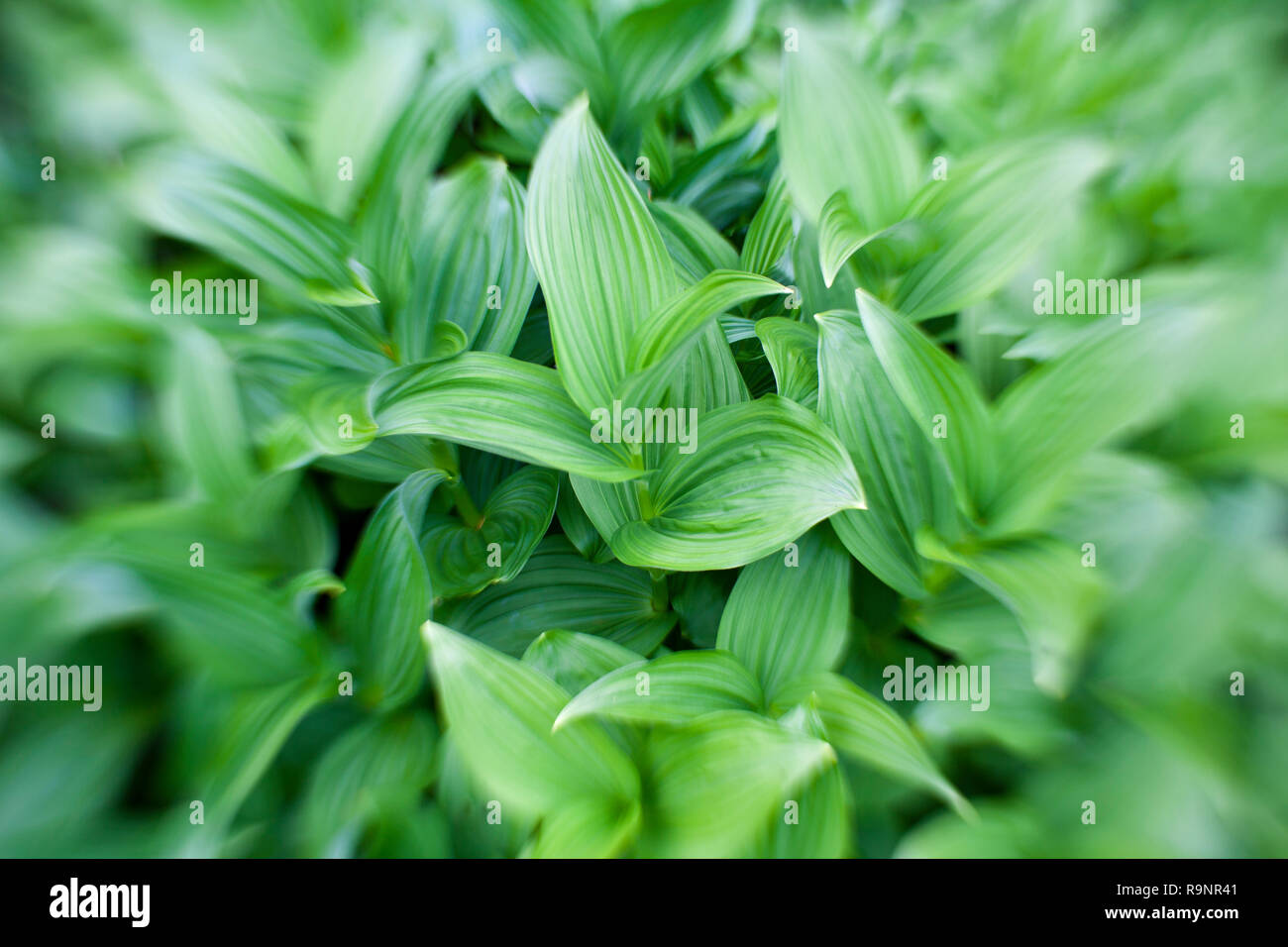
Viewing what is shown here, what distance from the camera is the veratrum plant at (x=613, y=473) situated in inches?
16.2

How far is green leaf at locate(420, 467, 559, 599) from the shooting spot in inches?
19.7

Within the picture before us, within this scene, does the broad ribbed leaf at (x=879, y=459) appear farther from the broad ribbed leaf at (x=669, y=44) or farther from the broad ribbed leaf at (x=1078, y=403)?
the broad ribbed leaf at (x=669, y=44)

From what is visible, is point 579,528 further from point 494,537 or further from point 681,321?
point 681,321

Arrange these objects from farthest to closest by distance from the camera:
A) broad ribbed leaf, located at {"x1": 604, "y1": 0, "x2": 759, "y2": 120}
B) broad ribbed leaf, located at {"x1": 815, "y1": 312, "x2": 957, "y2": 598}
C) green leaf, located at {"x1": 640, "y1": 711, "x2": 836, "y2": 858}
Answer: broad ribbed leaf, located at {"x1": 604, "y1": 0, "x2": 759, "y2": 120}
broad ribbed leaf, located at {"x1": 815, "y1": 312, "x2": 957, "y2": 598}
green leaf, located at {"x1": 640, "y1": 711, "x2": 836, "y2": 858}

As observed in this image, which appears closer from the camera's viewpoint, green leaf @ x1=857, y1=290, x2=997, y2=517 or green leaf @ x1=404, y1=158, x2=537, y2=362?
green leaf @ x1=857, y1=290, x2=997, y2=517

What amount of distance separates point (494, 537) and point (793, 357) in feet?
0.83

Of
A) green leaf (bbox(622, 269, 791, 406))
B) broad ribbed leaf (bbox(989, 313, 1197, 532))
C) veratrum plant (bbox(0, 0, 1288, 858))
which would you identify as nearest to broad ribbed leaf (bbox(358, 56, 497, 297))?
veratrum plant (bbox(0, 0, 1288, 858))

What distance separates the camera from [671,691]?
0.43 metres

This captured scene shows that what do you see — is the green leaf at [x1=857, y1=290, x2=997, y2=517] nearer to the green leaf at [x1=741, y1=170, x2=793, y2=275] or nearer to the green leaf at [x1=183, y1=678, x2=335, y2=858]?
the green leaf at [x1=741, y1=170, x2=793, y2=275]

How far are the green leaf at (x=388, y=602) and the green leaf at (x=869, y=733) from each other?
9.4 inches

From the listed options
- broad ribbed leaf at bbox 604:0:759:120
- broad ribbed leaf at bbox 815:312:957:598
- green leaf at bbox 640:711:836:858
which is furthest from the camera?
broad ribbed leaf at bbox 604:0:759:120

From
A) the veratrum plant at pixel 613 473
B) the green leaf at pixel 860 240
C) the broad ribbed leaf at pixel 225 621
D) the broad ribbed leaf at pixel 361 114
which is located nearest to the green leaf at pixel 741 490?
the veratrum plant at pixel 613 473

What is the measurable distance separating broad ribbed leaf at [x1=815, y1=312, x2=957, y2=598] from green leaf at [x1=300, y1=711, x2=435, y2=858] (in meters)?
0.31
